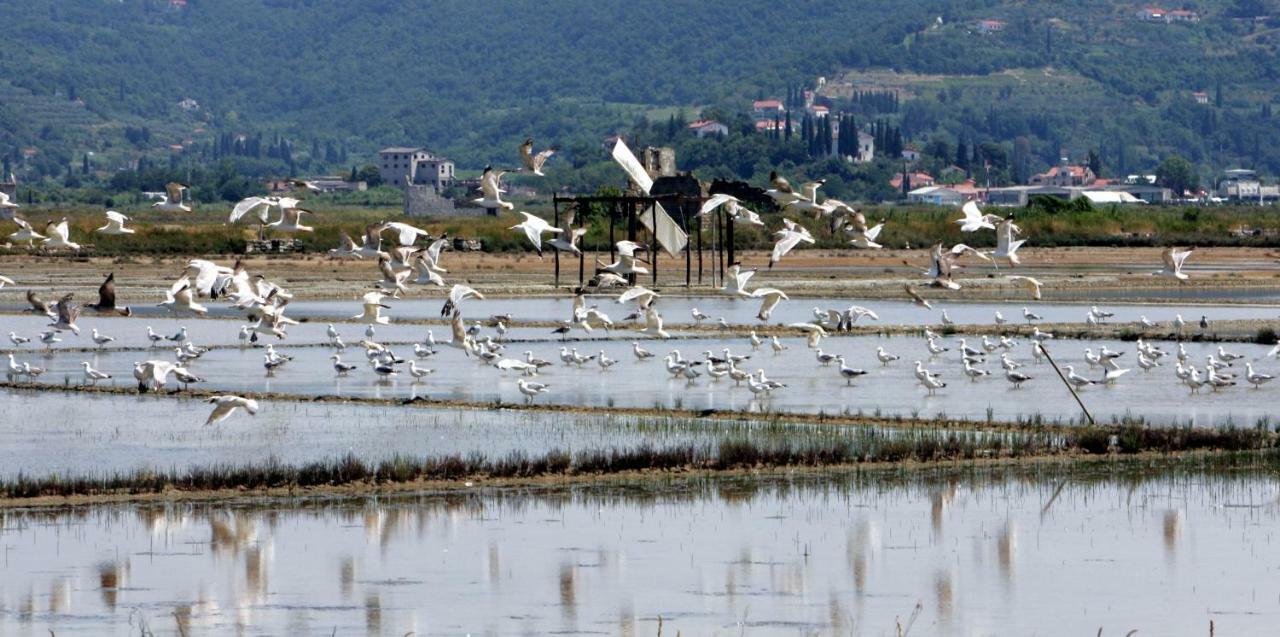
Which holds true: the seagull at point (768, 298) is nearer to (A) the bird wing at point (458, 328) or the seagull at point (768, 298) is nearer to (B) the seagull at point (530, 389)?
(B) the seagull at point (530, 389)

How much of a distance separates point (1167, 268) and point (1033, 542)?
31.7 ft

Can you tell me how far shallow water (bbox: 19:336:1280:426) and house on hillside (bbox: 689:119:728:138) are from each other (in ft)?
490

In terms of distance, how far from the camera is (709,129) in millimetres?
188750

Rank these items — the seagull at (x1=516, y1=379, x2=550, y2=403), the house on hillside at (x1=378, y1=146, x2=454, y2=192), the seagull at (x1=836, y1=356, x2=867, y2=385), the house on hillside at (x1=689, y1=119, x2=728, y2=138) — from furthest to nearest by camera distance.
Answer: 1. the house on hillside at (x1=689, y1=119, x2=728, y2=138)
2. the house on hillside at (x1=378, y1=146, x2=454, y2=192)
3. the seagull at (x1=836, y1=356, x2=867, y2=385)
4. the seagull at (x1=516, y1=379, x2=550, y2=403)

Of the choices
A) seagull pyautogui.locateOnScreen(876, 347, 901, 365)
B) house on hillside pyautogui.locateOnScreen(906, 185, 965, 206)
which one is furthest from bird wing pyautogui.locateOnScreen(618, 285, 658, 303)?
house on hillside pyautogui.locateOnScreen(906, 185, 965, 206)

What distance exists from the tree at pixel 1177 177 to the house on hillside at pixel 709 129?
36.9m

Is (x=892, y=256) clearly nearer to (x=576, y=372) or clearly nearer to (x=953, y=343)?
(x=953, y=343)

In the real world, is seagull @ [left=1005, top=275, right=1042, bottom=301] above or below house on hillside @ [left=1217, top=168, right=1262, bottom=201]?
below

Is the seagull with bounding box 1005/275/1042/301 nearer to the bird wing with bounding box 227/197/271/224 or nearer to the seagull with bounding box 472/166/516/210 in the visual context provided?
the seagull with bounding box 472/166/516/210

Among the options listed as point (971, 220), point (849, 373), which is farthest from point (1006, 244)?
point (849, 373)

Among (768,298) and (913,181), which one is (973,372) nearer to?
(768,298)

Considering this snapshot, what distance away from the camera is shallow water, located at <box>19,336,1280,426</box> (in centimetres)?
2666

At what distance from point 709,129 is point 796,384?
15988cm

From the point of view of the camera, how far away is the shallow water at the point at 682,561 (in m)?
14.7
